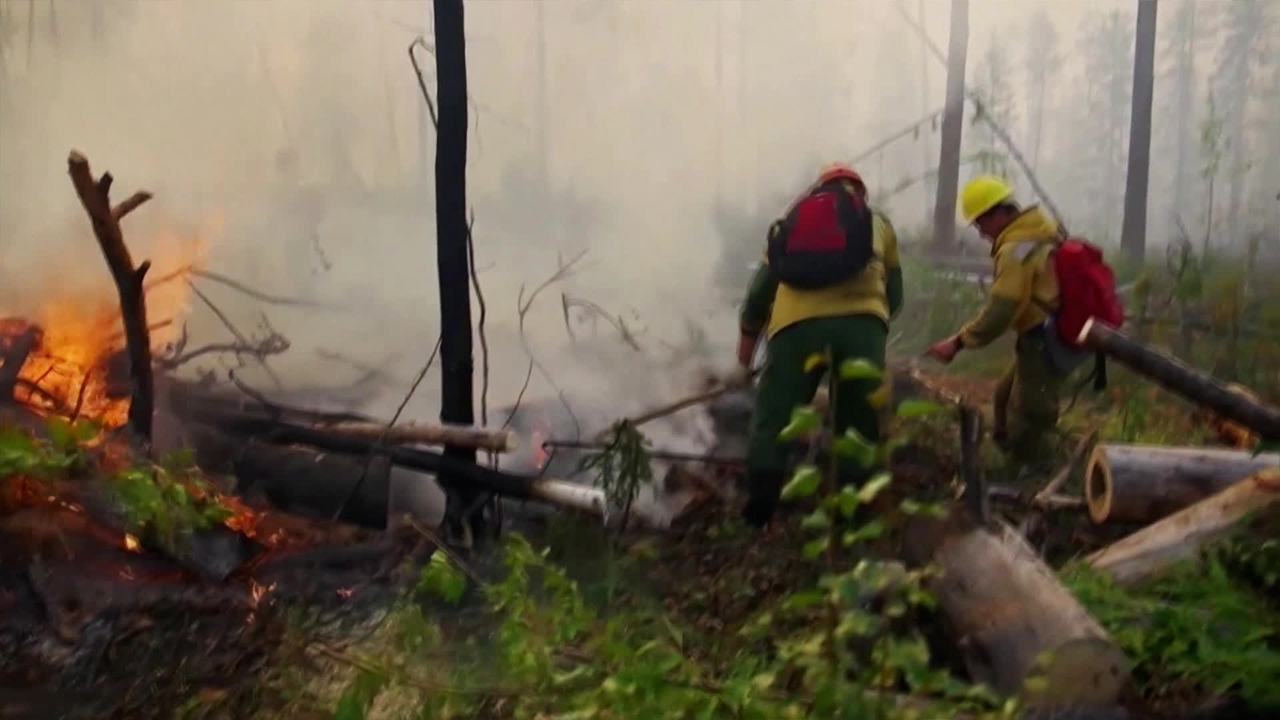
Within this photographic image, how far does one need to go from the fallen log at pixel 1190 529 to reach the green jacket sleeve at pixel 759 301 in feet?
5.06

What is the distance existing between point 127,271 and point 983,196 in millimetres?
3852

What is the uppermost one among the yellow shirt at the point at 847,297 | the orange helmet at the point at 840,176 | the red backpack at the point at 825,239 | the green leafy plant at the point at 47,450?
the orange helmet at the point at 840,176

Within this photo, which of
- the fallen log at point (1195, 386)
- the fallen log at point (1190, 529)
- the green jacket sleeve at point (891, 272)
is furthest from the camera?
the green jacket sleeve at point (891, 272)

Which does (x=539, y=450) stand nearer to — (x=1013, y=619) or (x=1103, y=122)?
(x=1013, y=619)

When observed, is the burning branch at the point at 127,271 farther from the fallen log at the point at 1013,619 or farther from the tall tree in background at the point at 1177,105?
the tall tree in background at the point at 1177,105

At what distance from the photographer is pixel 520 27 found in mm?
5320

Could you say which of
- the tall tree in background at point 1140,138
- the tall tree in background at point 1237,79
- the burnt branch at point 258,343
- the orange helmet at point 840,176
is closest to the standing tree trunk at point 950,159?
the tall tree in background at point 1140,138

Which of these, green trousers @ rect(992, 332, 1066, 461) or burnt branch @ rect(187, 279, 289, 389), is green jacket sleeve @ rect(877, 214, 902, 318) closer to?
green trousers @ rect(992, 332, 1066, 461)

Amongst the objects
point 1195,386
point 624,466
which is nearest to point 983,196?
point 1195,386

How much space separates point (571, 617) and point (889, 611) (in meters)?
1.17

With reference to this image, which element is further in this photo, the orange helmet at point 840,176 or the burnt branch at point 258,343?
the burnt branch at point 258,343

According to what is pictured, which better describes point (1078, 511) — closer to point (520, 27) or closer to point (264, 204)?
point (520, 27)

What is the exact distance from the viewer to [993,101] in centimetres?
497

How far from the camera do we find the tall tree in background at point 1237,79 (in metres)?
5.14
